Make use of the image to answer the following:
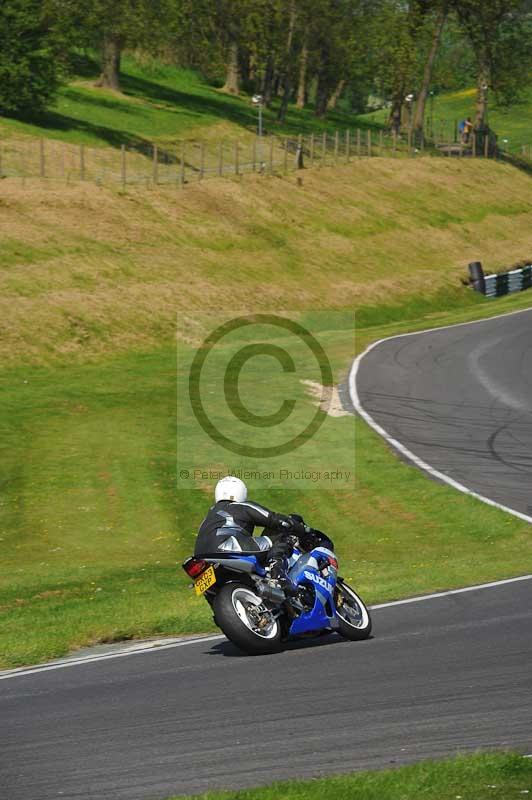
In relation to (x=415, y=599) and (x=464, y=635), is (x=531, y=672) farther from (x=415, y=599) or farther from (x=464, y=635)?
(x=415, y=599)

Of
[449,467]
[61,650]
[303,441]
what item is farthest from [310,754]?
[303,441]

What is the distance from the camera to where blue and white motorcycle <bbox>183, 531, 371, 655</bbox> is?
1105 cm

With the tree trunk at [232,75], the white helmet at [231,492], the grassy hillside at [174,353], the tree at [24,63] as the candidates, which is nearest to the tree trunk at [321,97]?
the tree trunk at [232,75]

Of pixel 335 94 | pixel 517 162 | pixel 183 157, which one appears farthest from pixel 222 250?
pixel 335 94

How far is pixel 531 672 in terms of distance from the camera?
959 centimetres

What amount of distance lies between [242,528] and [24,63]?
59.8m

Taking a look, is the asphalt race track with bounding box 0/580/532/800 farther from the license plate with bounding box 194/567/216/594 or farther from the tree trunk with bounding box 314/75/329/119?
the tree trunk with bounding box 314/75/329/119

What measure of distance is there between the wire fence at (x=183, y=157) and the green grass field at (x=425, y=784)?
49877 millimetres

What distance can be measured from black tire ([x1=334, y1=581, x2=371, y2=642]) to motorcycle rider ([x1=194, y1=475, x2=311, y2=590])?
2.30 ft

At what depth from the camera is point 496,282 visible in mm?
55906

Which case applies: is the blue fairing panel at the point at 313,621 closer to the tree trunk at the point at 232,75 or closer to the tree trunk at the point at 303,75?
the tree trunk at the point at 303,75

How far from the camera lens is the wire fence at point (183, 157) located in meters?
57.4

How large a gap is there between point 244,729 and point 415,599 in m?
5.98

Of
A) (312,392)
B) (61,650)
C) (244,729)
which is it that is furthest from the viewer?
(312,392)
